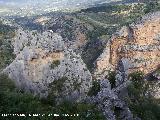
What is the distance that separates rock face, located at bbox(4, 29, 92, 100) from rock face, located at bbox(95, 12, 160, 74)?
3873 centimetres

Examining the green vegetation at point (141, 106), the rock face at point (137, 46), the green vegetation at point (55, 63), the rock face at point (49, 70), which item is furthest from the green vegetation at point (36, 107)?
the rock face at point (137, 46)

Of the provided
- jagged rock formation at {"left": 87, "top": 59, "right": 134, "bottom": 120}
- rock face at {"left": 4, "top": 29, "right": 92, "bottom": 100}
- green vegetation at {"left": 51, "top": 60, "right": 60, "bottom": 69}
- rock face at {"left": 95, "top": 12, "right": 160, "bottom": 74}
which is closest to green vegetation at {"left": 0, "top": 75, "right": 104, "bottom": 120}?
jagged rock formation at {"left": 87, "top": 59, "right": 134, "bottom": 120}

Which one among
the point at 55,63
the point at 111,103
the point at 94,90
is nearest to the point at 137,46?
the point at 94,90

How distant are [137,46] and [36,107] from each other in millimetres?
53700

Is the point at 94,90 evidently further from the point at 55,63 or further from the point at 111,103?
the point at 55,63

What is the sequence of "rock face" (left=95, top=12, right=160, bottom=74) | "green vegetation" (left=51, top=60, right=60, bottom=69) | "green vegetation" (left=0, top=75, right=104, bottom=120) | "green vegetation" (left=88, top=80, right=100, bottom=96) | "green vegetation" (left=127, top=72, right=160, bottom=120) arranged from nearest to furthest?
"green vegetation" (left=0, top=75, right=104, bottom=120) → "green vegetation" (left=127, top=72, right=160, bottom=120) → "green vegetation" (left=51, top=60, right=60, bottom=69) → "green vegetation" (left=88, top=80, right=100, bottom=96) → "rock face" (left=95, top=12, right=160, bottom=74)

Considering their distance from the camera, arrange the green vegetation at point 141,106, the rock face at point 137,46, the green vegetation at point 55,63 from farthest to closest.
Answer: the rock face at point 137,46 → the green vegetation at point 55,63 → the green vegetation at point 141,106

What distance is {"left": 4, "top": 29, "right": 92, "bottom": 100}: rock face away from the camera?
169ft

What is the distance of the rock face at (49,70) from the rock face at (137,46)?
127 ft

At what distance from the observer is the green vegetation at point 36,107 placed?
45.1 m

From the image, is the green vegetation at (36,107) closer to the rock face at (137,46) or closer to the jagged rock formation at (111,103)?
the jagged rock formation at (111,103)

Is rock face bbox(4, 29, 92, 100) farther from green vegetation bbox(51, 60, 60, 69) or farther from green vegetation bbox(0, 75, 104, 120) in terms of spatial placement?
green vegetation bbox(0, 75, 104, 120)

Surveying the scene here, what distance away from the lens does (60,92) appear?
51.2m

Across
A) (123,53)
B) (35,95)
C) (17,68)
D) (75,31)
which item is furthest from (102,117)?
(75,31)
